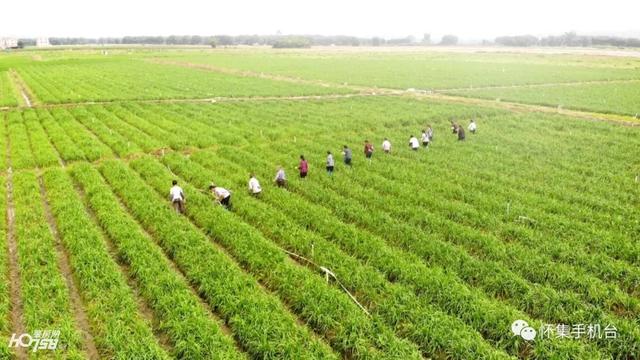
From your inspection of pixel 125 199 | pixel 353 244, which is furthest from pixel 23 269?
pixel 353 244

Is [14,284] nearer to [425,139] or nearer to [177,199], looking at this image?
[177,199]

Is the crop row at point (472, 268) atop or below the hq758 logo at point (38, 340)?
atop

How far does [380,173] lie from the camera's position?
23.6m

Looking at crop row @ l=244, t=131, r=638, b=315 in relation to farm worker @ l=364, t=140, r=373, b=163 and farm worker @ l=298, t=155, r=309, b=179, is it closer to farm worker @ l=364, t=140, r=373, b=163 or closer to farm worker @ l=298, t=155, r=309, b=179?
farm worker @ l=298, t=155, r=309, b=179

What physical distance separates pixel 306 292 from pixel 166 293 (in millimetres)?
3602

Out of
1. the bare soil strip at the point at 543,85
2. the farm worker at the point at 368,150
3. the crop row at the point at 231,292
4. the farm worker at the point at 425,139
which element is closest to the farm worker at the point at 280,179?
the crop row at the point at 231,292

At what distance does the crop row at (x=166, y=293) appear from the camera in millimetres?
10672

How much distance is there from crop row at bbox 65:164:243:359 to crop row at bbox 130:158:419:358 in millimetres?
2045

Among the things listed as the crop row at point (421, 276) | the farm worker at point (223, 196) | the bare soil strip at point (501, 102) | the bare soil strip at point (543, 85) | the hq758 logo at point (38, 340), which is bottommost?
the hq758 logo at point (38, 340)

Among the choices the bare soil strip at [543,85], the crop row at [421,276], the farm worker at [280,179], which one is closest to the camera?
the crop row at [421,276]

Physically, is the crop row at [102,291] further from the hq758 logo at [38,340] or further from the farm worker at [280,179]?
the farm worker at [280,179]

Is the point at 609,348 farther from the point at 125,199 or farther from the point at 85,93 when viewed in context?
the point at 85,93

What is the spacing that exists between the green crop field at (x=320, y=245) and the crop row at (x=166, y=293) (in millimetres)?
59

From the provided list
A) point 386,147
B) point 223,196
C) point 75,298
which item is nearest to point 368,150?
point 386,147
